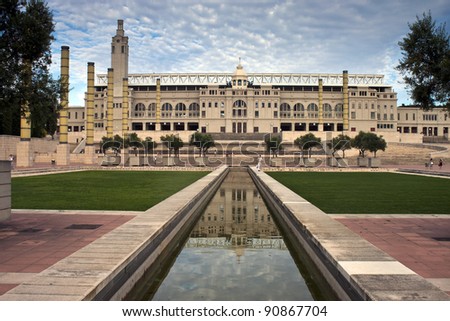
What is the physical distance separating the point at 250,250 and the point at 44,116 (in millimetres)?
6025

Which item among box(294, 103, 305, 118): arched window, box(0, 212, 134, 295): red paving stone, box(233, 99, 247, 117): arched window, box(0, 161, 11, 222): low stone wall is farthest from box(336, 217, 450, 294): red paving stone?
box(294, 103, 305, 118): arched window

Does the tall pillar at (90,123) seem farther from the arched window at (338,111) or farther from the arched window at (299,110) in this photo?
the arched window at (338,111)

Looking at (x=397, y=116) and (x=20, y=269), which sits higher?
(x=397, y=116)

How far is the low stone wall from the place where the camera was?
11.3m

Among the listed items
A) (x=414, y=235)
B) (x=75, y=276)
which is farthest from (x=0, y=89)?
(x=414, y=235)

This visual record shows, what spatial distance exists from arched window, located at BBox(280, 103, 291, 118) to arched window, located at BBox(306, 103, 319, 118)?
16.6ft

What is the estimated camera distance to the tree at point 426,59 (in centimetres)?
1029

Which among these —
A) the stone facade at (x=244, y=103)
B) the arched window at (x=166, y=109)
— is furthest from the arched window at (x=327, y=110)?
the arched window at (x=166, y=109)

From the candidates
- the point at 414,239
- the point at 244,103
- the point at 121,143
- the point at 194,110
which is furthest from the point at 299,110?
the point at 414,239

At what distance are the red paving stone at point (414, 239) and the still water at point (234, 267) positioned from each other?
1.95 metres

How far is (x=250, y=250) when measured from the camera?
9.58m

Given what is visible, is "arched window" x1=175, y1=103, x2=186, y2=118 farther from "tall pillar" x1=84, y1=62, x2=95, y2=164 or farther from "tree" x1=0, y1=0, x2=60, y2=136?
"tree" x1=0, y1=0, x2=60, y2=136

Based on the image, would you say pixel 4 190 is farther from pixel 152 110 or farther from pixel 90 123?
pixel 152 110
